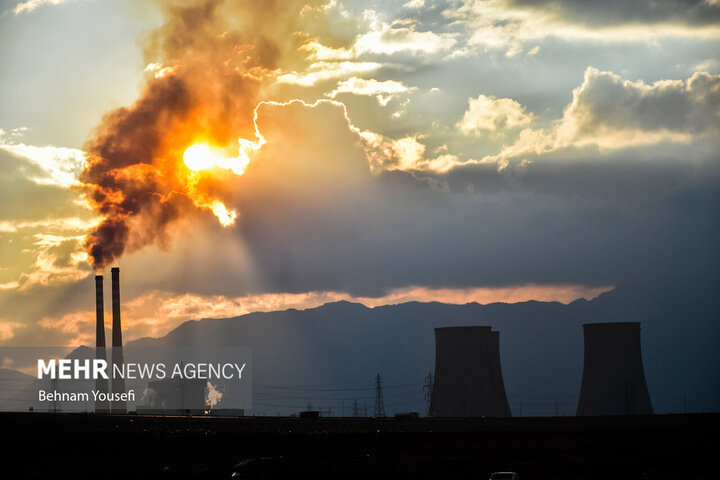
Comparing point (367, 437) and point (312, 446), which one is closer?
point (312, 446)

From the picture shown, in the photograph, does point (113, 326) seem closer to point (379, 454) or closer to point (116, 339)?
point (116, 339)

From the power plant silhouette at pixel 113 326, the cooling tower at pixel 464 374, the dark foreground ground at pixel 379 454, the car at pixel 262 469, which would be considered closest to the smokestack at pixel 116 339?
the power plant silhouette at pixel 113 326

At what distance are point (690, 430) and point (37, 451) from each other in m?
57.6

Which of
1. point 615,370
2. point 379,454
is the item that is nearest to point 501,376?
point 615,370

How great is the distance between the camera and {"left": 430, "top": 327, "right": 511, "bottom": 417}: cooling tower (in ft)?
358

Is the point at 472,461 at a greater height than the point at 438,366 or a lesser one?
lesser

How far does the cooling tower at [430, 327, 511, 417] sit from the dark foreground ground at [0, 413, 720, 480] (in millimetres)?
20503

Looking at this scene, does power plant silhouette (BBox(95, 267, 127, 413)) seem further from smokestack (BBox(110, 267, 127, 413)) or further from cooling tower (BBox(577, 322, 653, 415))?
cooling tower (BBox(577, 322, 653, 415))

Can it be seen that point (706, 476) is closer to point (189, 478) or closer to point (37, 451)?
point (189, 478)

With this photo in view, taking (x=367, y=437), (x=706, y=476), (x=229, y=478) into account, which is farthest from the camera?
(x=367, y=437)

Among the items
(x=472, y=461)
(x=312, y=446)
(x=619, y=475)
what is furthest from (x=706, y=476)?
(x=312, y=446)

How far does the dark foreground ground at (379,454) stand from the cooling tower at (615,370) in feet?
37.6

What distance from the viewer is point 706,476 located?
5219 centimetres

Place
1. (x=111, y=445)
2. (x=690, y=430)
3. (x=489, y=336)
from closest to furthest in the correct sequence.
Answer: (x=111, y=445) < (x=690, y=430) < (x=489, y=336)
